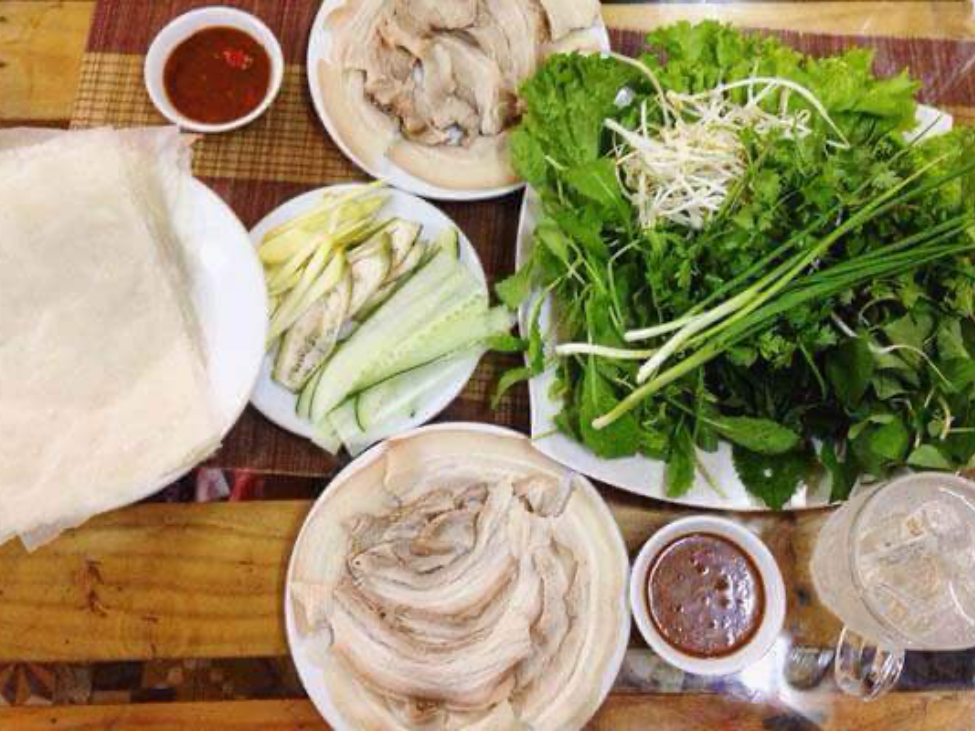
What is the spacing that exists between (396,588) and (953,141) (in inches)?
58.3

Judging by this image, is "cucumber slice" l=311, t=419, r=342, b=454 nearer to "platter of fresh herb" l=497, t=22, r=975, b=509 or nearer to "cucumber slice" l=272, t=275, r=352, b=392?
"cucumber slice" l=272, t=275, r=352, b=392

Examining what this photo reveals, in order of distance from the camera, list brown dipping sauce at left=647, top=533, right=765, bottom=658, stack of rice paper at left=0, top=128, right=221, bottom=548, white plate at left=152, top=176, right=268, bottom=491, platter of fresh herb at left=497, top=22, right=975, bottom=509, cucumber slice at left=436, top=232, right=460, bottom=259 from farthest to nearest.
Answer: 1. cucumber slice at left=436, top=232, right=460, bottom=259
2. brown dipping sauce at left=647, top=533, right=765, bottom=658
3. platter of fresh herb at left=497, top=22, right=975, bottom=509
4. white plate at left=152, top=176, right=268, bottom=491
5. stack of rice paper at left=0, top=128, right=221, bottom=548

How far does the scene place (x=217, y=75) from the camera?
2.06m

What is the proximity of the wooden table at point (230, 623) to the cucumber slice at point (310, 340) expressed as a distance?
29 cm

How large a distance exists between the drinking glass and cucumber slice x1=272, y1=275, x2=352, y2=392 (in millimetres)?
1126

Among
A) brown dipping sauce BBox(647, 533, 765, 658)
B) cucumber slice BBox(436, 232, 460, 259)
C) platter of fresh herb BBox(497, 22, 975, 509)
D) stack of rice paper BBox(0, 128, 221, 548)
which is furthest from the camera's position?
cucumber slice BBox(436, 232, 460, 259)

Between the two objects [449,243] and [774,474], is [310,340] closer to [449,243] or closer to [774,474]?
[449,243]

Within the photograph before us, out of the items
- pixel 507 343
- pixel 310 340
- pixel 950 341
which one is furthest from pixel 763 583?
pixel 310 340

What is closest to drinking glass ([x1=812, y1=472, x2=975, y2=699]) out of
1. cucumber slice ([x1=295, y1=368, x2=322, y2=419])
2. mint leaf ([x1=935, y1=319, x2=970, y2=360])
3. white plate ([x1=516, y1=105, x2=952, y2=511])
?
white plate ([x1=516, y1=105, x2=952, y2=511])

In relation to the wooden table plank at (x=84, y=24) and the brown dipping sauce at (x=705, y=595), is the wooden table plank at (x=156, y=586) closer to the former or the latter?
the brown dipping sauce at (x=705, y=595)

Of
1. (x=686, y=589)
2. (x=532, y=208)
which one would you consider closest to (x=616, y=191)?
(x=532, y=208)

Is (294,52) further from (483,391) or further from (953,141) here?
(953,141)

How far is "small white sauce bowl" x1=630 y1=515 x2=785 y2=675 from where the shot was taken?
71.2 inches

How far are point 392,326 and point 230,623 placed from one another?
718 millimetres
